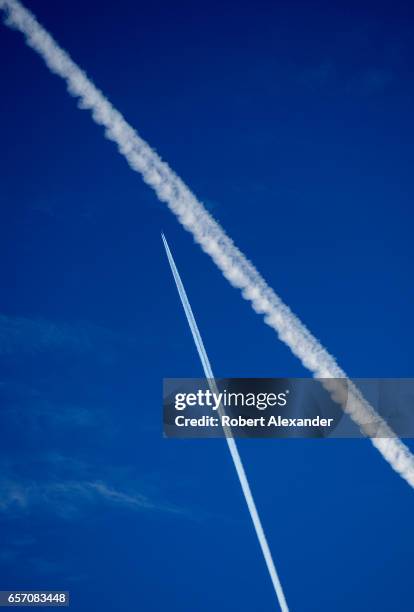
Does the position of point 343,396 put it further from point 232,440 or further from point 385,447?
point 232,440

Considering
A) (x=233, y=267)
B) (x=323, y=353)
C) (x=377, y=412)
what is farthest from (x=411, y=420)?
(x=233, y=267)

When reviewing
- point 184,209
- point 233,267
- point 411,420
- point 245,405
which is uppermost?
point 184,209

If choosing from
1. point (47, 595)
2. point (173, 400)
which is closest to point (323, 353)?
point (173, 400)

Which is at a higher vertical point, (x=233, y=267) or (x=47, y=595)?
(x=233, y=267)

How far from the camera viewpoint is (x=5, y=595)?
4906mm

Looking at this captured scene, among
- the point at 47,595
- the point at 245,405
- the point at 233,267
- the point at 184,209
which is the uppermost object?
the point at 184,209

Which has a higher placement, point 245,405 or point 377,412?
point 245,405

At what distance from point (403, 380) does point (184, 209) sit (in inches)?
81.1

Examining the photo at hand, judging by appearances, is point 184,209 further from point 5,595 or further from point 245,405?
point 5,595

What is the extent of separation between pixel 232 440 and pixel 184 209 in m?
1.77

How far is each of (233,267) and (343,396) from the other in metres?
1.26

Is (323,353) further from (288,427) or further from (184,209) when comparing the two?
(184,209)

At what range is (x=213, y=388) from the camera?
4.89 meters

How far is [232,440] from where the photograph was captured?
489 centimetres
